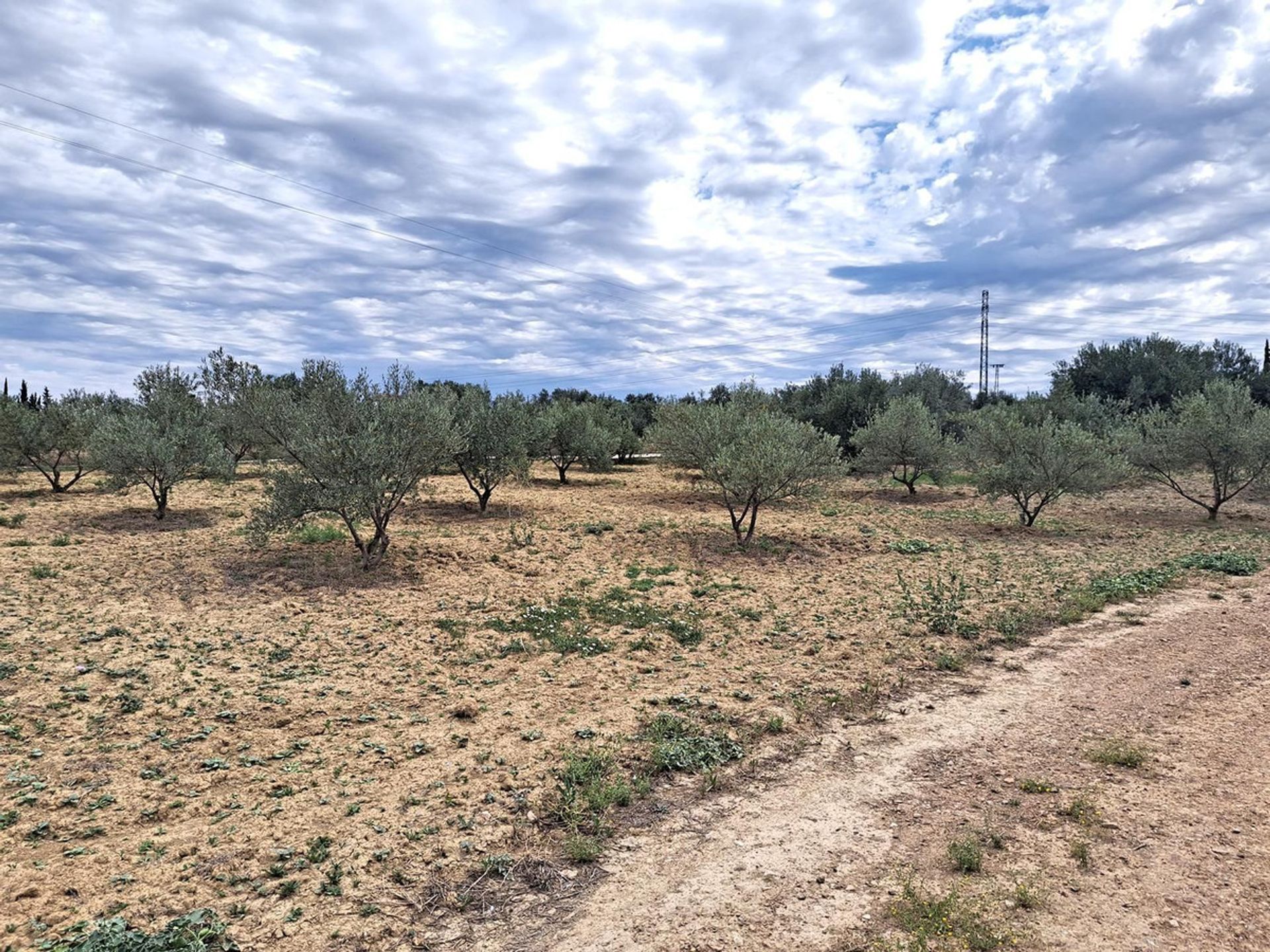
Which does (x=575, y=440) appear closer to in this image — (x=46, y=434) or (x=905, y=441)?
(x=905, y=441)

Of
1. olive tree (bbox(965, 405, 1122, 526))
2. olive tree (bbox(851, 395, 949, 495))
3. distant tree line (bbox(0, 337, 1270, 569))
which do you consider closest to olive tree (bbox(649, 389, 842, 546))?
distant tree line (bbox(0, 337, 1270, 569))

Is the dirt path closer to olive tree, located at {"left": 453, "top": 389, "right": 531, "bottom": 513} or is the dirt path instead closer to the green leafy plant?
the green leafy plant

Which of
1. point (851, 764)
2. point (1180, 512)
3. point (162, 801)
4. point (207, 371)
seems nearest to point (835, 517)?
point (1180, 512)

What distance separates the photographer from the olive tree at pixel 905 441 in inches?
1101

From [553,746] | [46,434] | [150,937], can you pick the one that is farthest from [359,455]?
[46,434]

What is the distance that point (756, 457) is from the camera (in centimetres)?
1644

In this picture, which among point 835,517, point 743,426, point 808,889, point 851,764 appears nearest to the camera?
point 808,889

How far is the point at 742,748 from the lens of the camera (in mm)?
6801

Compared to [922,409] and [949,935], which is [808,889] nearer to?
[949,935]

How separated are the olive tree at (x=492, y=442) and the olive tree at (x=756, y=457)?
5.37 metres

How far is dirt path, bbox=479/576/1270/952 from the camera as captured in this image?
13.8ft

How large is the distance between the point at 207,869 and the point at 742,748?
4.66 m

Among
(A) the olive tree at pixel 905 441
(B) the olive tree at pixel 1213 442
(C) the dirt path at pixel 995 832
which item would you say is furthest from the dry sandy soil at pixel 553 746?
(A) the olive tree at pixel 905 441

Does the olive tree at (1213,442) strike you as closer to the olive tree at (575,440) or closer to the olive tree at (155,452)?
the olive tree at (575,440)
